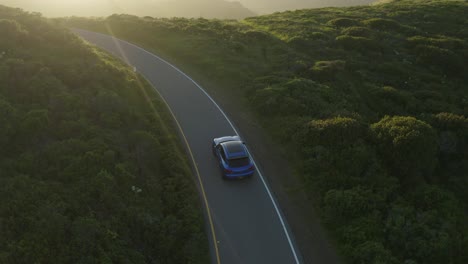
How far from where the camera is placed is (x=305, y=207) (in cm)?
1986

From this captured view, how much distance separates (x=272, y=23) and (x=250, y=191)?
40102 mm

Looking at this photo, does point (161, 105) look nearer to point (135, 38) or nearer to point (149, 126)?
point (149, 126)

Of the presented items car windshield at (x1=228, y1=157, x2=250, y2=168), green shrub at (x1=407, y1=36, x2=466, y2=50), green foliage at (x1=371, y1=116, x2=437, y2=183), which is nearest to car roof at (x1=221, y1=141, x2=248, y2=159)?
car windshield at (x1=228, y1=157, x2=250, y2=168)

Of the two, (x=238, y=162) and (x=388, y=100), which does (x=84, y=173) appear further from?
(x=388, y=100)

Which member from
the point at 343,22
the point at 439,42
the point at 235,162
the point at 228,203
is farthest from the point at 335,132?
the point at 343,22

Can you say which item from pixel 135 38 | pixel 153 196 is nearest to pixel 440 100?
pixel 153 196

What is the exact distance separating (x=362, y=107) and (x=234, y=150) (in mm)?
13525

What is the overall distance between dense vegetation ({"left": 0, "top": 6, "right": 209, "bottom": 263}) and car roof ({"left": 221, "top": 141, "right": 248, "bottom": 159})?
2734mm

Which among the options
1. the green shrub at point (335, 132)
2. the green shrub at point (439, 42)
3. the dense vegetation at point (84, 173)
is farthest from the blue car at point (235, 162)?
the green shrub at point (439, 42)

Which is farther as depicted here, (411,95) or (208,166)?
(411,95)

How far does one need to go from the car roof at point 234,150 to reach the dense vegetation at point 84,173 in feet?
8.97

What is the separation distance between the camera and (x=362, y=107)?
29328mm

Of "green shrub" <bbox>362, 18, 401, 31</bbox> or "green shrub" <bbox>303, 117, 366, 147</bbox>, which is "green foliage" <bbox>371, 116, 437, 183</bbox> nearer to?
"green shrub" <bbox>303, 117, 366, 147</bbox>

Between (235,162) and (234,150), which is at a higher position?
(234,150)
